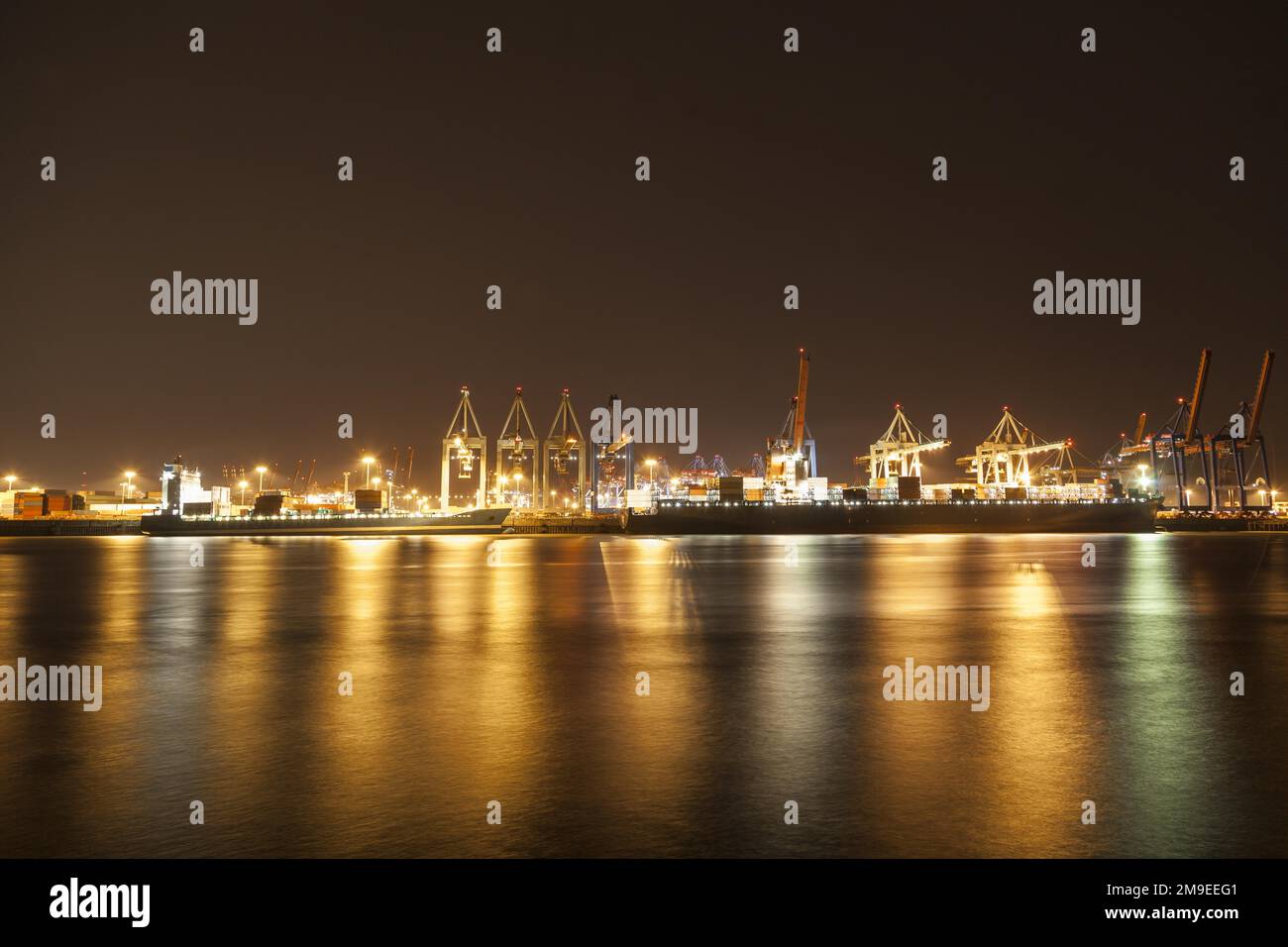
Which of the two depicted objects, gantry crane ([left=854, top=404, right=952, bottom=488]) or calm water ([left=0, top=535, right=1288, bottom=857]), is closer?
calm water ([left=0, top=535, right=1288, bottom=857])

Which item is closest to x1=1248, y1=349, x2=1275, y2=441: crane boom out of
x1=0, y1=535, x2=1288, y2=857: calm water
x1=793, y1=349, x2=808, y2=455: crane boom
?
x1=793, y1=349, x2=808, y2=455: crane boom

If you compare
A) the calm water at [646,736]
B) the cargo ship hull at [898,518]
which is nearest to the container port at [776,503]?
the cargo ship hull at [898,518]

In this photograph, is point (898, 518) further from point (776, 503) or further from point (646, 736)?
point (646, 736)

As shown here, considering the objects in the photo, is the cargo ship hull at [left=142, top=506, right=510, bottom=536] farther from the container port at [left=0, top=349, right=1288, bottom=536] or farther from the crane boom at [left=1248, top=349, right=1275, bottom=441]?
the crane boom at [left=1248, top=349, right=1275, bottom=441]

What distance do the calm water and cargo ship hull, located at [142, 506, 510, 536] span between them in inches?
2594

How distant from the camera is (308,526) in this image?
3327 inches

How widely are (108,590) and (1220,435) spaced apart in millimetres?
124006

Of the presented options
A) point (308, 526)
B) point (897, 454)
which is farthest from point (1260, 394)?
point (308, 526)

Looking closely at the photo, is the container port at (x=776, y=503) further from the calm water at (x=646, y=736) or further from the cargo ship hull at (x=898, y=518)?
the calm water at (x=646, y=736)

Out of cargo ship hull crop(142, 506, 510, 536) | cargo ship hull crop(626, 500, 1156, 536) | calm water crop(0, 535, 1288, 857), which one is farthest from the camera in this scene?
cargo ship hull crop(626, 500, 1156, 536)

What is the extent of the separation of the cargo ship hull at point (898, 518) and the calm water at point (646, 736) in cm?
6580

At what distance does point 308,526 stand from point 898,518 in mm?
62714

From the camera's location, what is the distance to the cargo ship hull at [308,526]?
257 ft

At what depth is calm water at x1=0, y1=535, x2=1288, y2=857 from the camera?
452 cm
